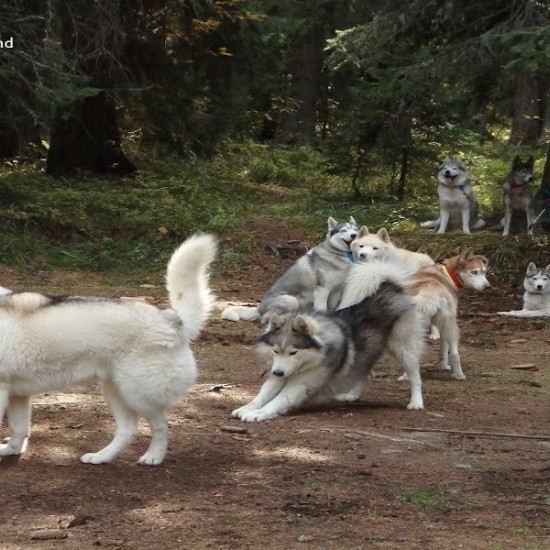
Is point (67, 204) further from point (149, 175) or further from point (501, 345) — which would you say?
point (501, 345)

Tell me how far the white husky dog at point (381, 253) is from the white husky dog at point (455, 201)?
460 centimetres

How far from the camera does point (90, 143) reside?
20.8 meters

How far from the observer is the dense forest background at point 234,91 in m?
14.4

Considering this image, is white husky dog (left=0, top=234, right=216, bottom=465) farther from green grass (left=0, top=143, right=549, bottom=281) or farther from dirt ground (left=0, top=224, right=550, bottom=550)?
green grass (left=0, top=143, right=549, bottom=281)

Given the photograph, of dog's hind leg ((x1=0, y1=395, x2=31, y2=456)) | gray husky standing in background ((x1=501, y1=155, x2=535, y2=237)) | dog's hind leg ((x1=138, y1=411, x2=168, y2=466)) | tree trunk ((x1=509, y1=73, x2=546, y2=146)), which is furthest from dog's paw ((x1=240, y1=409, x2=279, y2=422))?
gray husky standing in background ((x1=501, y1=155, x2=535, y2=237))

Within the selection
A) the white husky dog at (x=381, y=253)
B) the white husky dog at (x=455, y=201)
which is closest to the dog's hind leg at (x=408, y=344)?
the white husky dog at (x=381, y=253)

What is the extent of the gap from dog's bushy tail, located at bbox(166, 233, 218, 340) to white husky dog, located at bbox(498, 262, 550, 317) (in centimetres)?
784

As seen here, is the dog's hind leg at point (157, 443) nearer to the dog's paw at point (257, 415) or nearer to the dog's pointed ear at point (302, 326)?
the dog's paw at point (257, 415)

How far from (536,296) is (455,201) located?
3818 mm

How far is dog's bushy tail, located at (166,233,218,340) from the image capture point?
565 centimetres

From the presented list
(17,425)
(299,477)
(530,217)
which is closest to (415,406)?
(299,477)

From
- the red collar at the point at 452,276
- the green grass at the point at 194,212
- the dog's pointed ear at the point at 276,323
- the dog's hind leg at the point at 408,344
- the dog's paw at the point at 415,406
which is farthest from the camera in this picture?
the green grass at the point at 194,212

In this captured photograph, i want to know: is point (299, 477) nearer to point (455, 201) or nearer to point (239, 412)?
point (239, 412)

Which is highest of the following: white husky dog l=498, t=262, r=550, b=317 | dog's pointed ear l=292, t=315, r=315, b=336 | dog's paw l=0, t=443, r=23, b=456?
dog's pointed ear l=292, t=315, r=315, b=336
